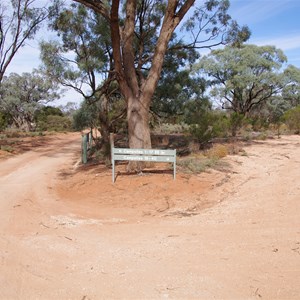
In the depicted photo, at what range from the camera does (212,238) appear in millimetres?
5332

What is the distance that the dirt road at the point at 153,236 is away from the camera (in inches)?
154

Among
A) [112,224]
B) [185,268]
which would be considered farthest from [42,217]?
[185,268]

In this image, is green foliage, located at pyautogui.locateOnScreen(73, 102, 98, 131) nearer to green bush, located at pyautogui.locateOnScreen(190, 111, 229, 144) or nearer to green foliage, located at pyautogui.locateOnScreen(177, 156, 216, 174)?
green bush, located at pyautogui.locateOnScreen(190, 111, 229, 144)

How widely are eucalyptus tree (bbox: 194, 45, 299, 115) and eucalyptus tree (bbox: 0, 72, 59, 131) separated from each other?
18.8 metres

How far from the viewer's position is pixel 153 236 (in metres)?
5.61

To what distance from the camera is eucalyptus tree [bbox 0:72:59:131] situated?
39625 millimetres

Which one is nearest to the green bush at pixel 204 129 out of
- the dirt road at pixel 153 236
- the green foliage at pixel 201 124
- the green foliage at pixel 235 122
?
the green foliage at pixel 201 124

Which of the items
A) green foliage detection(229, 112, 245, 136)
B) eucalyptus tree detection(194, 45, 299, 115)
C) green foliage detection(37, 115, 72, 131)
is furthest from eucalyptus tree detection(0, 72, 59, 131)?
green foliage detection(229, 112, 245, 136)

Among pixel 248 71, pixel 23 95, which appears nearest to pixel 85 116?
pixel 248 71

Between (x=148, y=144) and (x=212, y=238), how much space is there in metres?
5.10

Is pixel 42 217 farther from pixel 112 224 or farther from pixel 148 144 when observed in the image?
pixel 148 144

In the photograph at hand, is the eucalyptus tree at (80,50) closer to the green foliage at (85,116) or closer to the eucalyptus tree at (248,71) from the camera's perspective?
the green foliage at (85,116)

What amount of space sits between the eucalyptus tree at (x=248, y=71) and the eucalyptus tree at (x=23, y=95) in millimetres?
18795

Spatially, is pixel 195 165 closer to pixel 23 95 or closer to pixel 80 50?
pixel 80 50
